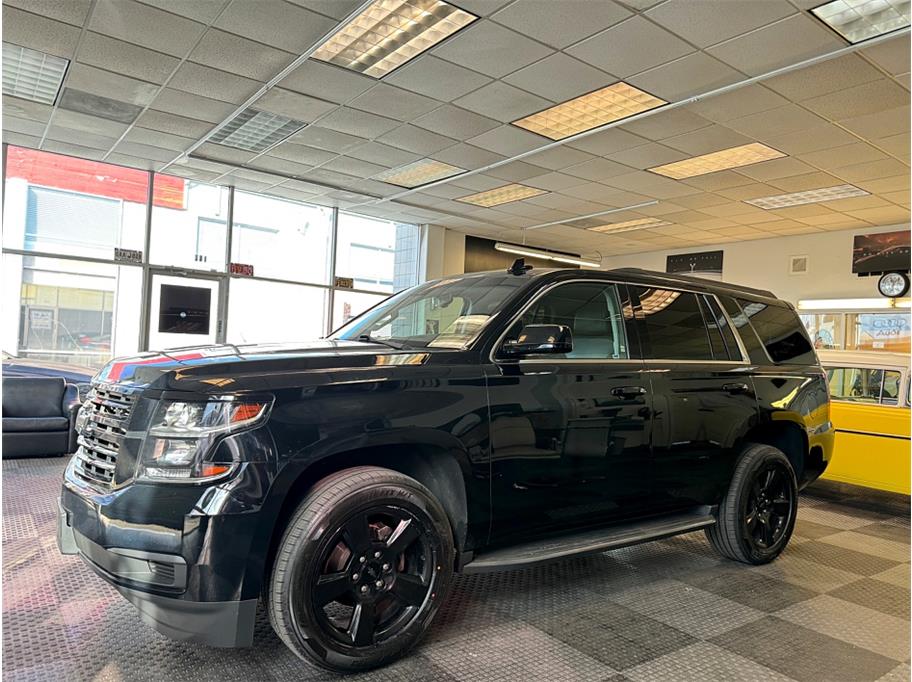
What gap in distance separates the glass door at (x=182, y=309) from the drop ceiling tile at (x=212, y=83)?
14.8ft

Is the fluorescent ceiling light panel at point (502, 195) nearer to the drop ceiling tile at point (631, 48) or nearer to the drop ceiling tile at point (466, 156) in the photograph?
Result: the drop ceiling tile at point (466, 156)

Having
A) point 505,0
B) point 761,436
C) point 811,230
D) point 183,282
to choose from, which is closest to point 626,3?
point 505,0

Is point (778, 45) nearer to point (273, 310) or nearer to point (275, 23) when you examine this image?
point (275, 23)

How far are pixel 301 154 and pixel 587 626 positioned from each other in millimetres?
7623

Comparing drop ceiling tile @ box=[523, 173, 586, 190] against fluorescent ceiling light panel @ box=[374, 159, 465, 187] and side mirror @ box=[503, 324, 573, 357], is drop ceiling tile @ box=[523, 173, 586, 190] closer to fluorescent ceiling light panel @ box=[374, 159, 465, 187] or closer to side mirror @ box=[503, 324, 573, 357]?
fluorescent ceiling light panel @ box=[374, 159, 465, 187]

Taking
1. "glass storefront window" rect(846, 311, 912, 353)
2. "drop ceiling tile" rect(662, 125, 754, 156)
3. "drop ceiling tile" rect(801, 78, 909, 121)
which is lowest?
"glass storefront window" rect(846, 311, 912, 353)

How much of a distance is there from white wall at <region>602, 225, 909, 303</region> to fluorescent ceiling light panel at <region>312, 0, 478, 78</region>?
9.78 meters

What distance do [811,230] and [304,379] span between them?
12.5 m

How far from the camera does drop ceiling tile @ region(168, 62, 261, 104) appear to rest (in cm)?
614

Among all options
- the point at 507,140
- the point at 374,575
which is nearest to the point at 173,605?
the point at 374,575

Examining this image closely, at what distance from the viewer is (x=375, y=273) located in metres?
13.2

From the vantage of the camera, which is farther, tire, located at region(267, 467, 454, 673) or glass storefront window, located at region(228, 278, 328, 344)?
glass storefront window, located at region(228, 278, 328, 344)

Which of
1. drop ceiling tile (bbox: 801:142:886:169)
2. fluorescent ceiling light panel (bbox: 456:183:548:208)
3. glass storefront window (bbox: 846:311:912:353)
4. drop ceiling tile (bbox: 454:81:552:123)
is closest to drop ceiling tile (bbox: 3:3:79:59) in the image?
drop ceiling tile (bbox: 454:81:552:123)

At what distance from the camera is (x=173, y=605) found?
1.88m
